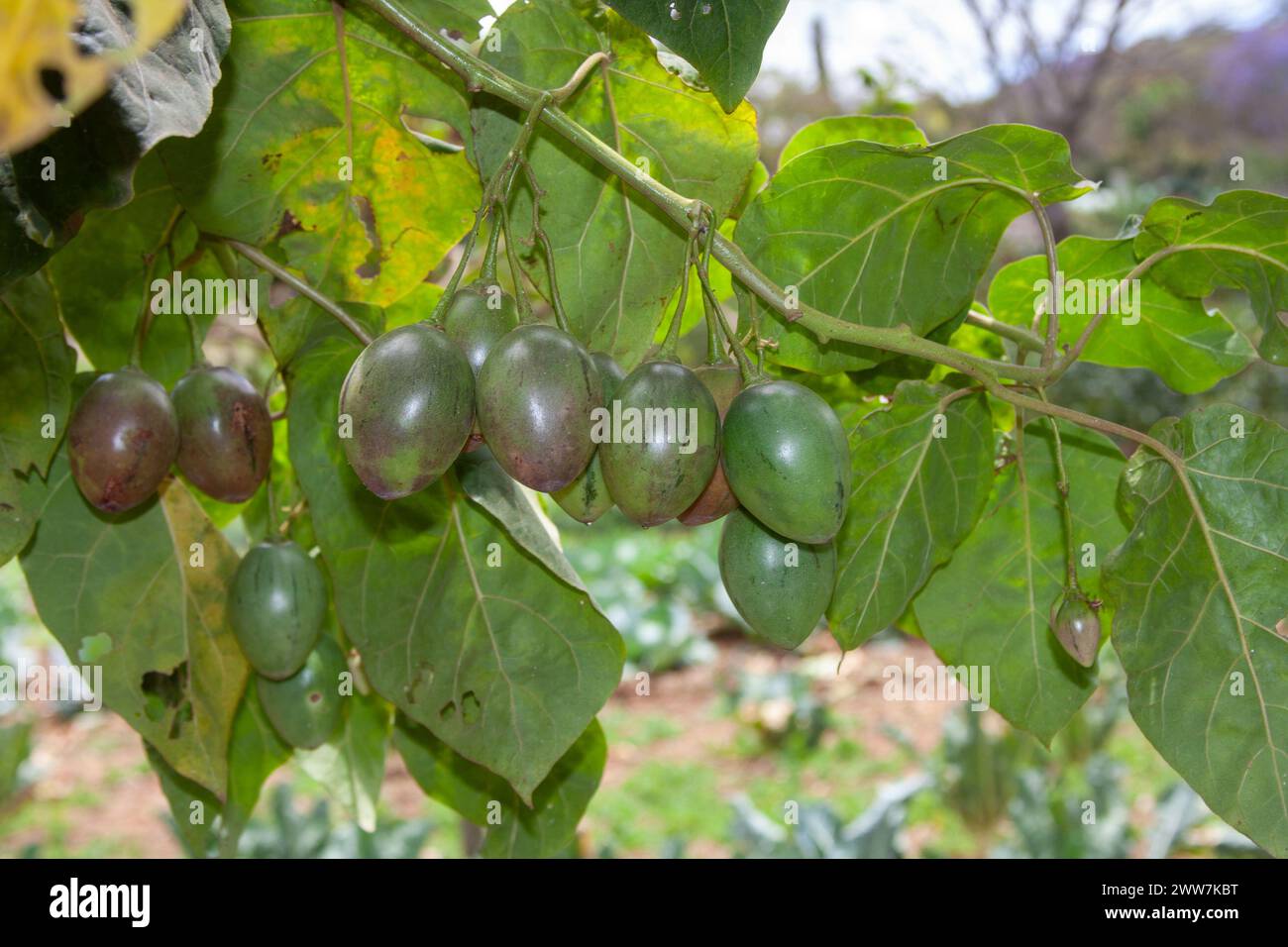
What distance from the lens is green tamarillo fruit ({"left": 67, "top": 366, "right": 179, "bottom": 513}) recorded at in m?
0.94

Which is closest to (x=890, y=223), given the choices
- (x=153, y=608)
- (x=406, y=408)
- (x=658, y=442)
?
(x=658, y=442)

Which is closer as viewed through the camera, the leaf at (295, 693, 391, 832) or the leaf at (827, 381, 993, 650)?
the leaf at (827, 381, 993, 650)

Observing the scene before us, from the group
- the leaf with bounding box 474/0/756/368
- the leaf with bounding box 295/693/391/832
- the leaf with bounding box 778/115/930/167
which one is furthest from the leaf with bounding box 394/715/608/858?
the leaf with bounding box 778/115/930/167

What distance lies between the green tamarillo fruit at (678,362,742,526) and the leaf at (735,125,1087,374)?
0.10 metres

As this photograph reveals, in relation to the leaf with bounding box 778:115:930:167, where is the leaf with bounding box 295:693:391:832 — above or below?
below

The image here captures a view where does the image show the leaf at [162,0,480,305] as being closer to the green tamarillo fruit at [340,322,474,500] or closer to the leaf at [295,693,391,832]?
the green tamarillo fruit at [340,322,474,500]

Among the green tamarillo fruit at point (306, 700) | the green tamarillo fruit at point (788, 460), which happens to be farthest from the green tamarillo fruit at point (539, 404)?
the green tamarillo fruit at point (306, 700)

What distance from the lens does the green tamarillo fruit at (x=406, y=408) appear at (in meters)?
0.69

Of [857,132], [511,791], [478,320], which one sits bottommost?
[511,791]

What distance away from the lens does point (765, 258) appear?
0.94 meters

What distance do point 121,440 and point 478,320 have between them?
0.37 metres

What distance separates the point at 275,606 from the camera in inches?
39.6

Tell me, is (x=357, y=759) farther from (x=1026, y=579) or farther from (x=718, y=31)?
(x=718, y=31)

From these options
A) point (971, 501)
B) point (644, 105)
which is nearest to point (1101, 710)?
point (971, 501)
